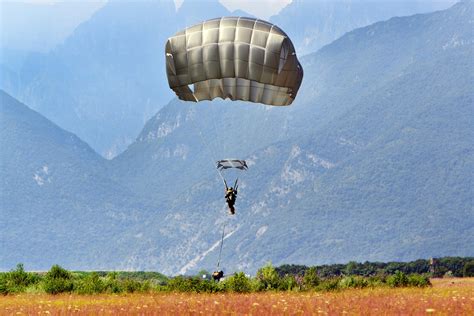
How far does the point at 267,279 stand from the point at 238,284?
93.3 inches

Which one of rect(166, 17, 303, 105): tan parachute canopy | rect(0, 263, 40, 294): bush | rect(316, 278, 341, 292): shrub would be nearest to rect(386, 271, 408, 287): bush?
rect(316, 278, 341, 292): shrub

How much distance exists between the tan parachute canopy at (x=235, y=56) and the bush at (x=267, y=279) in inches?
267

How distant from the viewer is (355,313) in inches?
996

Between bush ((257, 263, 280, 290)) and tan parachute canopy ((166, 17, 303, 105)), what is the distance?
6786 mm

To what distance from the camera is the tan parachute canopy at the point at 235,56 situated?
3922cm

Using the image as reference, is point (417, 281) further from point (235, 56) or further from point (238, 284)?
point (235, 56)

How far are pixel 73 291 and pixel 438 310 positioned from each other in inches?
769

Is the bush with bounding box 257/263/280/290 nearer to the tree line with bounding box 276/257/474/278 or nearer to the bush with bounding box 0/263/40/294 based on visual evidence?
the bush with bounding box 0/263/40/294

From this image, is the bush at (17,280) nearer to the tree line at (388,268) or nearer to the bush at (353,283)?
the bush at (353,283)

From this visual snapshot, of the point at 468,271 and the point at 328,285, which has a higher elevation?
the point at 468,271

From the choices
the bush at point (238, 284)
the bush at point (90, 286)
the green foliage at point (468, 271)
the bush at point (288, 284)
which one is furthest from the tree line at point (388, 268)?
the bush at point (90, 286)

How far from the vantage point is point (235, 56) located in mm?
39719

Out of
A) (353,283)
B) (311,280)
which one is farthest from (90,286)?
(353,283)

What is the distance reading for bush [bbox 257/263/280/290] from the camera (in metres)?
42.1
